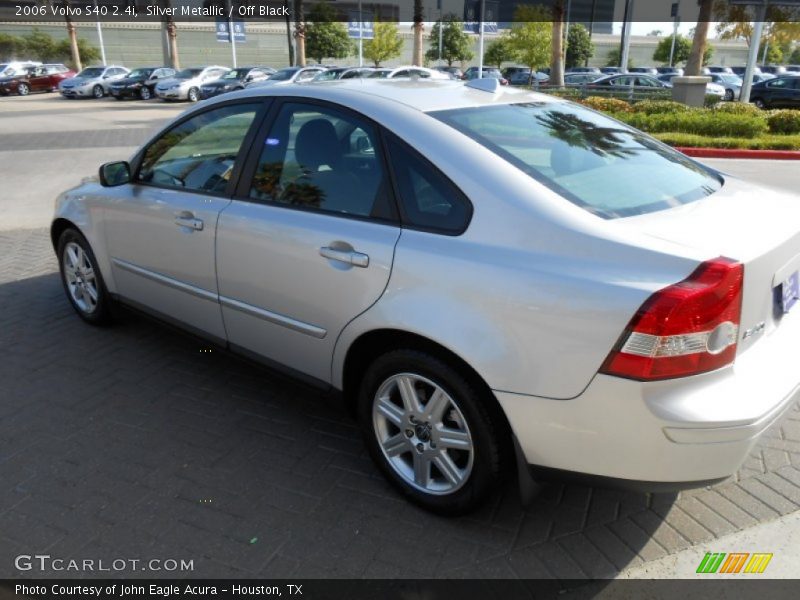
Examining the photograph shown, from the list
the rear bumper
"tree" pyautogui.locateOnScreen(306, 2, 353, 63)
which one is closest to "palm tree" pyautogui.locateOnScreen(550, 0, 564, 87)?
the rear bumper

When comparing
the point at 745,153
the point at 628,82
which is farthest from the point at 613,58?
the point at 745,153

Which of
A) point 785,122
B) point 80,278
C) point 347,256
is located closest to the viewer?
point 347,256

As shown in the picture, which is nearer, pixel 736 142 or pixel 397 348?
pixel 397 348

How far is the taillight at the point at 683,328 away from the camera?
1.99 m

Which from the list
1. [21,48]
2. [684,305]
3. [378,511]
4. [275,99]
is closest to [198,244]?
[275,99]

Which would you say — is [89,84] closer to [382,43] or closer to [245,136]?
[382,43]

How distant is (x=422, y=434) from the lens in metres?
Answer: 2.70

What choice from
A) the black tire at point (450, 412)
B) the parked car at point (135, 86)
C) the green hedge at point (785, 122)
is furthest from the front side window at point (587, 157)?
the parked car at point (135, 86)

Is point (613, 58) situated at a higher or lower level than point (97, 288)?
lower

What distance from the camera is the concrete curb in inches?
510

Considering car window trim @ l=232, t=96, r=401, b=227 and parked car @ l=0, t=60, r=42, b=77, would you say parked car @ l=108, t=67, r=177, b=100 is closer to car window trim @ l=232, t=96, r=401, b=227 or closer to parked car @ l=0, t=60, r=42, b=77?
parked car @ l=0, t=60, r=42, b=77

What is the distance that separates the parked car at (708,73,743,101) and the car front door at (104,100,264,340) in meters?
31.8

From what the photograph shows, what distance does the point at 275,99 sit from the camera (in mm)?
3234

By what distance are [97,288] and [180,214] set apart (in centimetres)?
140
